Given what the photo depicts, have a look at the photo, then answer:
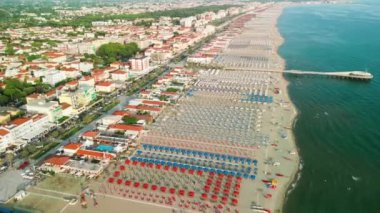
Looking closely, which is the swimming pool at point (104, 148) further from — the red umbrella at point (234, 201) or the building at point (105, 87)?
the building at point (105, 87)

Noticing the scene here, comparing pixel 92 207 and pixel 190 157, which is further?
pixel 190 157

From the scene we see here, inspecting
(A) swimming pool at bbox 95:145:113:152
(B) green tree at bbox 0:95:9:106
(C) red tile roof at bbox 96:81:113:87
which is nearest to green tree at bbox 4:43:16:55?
(B) green tree at bbox 0:95:9:106

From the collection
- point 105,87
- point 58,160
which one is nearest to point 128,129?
point 58,160

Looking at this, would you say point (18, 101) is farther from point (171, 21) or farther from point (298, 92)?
point (171, 21)

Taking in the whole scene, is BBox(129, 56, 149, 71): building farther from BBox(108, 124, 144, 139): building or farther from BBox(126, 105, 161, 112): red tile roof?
BBox(108, 124, 144, 139): building

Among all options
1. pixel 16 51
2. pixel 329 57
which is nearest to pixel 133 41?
pixel 16 51

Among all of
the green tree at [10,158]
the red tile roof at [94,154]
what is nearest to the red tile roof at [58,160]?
Result: the red tile roof at [94,154]
